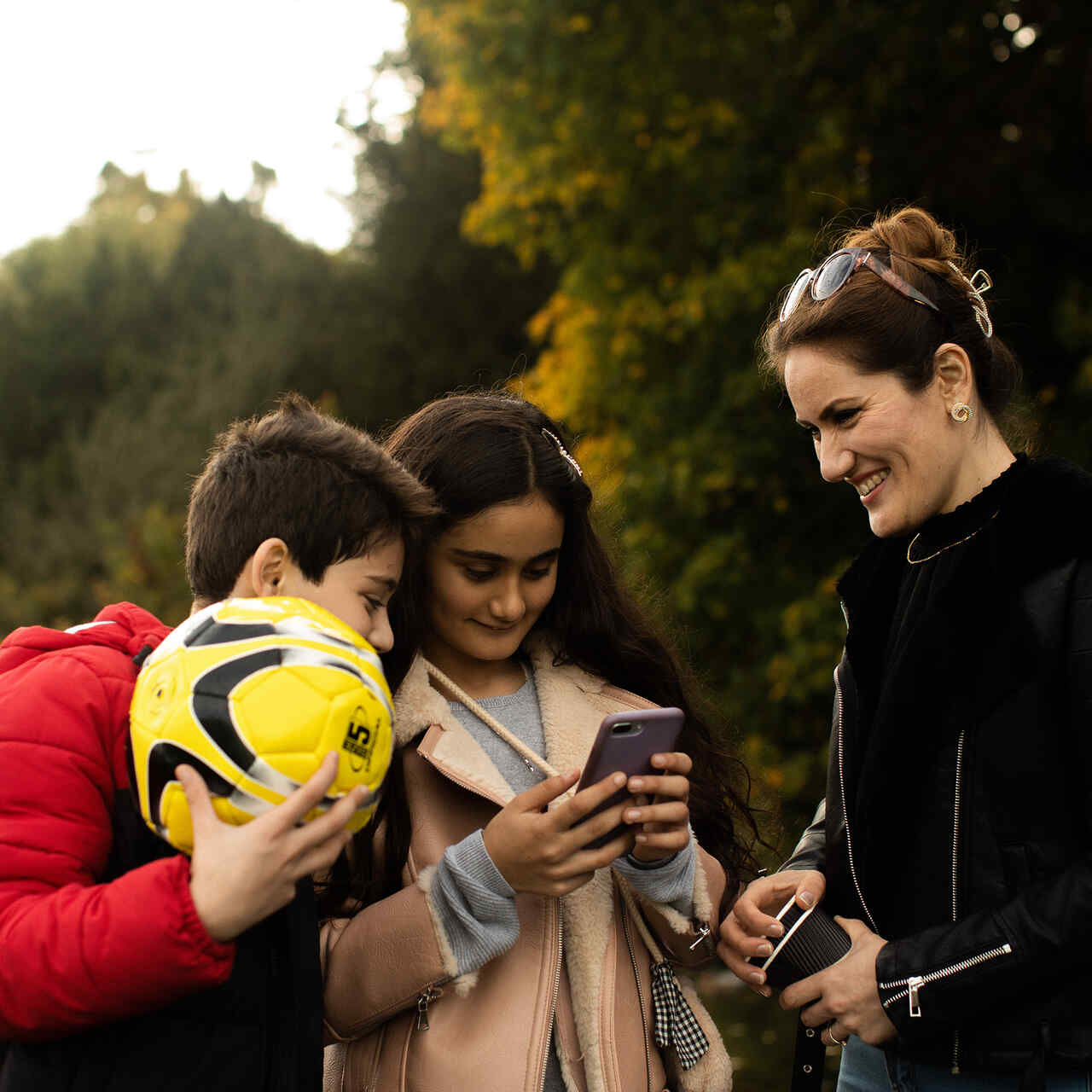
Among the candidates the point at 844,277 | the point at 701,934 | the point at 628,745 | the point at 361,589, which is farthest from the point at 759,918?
the point at 844,277

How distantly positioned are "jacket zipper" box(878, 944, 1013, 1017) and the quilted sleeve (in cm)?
128

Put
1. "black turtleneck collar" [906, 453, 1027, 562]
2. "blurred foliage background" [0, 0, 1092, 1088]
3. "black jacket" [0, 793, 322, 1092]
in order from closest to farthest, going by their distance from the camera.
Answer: "black jacket" [0, 793, 322, 1092] → "black turtleneck collar" [906, 453, 1027, 562] → "blurred foliage background" [0, 0, 1092, 1088]

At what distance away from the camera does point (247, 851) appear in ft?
6.05

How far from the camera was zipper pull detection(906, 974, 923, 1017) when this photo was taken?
7.68ft

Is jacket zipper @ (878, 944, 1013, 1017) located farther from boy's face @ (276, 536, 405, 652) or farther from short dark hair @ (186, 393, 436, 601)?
short dark hair @ (186, 393, 436, 601)

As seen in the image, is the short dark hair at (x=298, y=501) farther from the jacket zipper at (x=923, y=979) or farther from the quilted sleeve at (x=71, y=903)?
the jacket zipper at (x=923, y=979)

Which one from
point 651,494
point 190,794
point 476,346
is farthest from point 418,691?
point 476,346

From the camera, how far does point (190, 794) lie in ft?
6.06

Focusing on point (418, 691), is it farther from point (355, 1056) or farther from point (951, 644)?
point (951, 644)

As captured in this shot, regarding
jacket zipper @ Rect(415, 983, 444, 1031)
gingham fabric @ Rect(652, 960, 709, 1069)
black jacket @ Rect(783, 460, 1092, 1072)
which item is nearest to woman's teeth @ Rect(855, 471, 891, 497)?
black jacket @ Rect(783, 460, 1092, 1072)

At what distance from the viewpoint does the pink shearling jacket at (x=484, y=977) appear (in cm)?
243

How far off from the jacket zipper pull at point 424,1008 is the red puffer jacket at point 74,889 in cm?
61

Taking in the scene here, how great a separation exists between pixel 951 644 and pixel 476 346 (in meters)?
18.4

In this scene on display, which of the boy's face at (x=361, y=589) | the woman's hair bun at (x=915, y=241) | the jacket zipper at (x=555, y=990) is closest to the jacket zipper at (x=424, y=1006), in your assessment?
the jacket zipper at (x=555, y=990)
